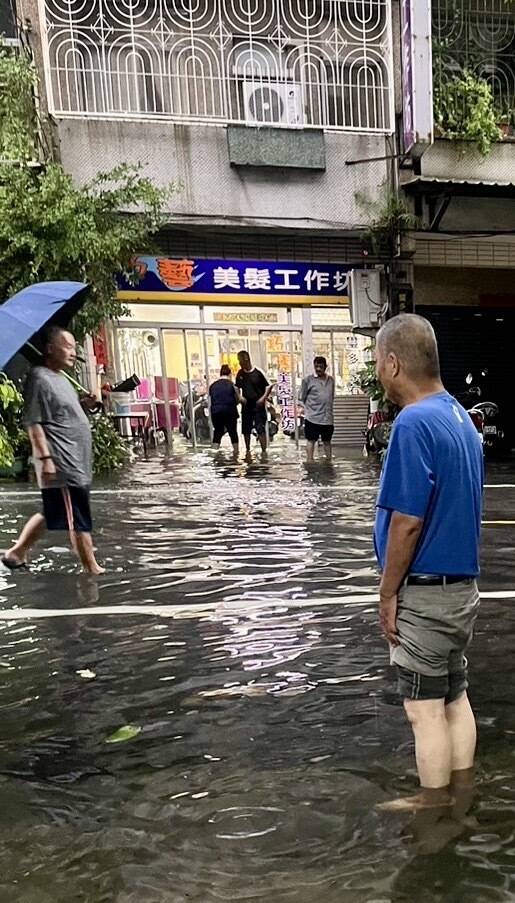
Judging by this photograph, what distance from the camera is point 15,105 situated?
34.3 feet

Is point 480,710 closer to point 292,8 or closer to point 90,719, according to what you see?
point 90,719

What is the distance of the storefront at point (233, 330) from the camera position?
46.6ft

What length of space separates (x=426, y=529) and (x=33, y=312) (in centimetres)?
364

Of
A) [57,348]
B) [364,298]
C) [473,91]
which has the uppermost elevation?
[473,91]

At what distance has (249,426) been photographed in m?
14.1

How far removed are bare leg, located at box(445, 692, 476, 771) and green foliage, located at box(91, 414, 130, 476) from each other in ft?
32.1

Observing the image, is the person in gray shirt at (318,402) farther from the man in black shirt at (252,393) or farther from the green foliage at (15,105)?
the green foliage at (15,105)

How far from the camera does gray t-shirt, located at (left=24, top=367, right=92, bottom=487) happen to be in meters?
5.23

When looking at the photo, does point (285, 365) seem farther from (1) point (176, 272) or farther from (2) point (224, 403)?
(1) point (176, 272)

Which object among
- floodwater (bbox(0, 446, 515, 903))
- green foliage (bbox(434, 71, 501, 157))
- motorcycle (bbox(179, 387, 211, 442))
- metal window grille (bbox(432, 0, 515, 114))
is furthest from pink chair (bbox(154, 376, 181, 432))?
A: floodwater (bbox(0, 446, 515, 903))

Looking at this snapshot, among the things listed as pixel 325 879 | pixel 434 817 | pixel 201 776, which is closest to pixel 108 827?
pixel 201 776

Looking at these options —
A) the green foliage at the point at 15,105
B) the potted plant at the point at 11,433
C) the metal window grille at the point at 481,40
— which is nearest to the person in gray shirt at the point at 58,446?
the potted plant at the point at 11,433

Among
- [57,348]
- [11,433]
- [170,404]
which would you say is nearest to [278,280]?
[170,404]

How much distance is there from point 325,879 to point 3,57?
11288 millimetres
